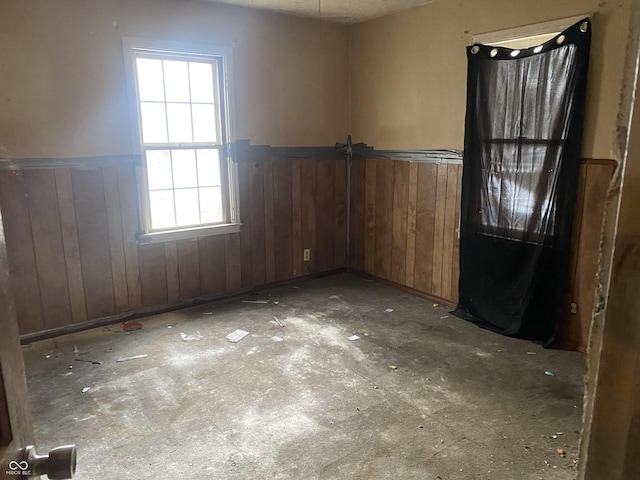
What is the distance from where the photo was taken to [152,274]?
387 centimetres

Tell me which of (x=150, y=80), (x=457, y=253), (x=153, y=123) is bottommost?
(x=457, y=253)


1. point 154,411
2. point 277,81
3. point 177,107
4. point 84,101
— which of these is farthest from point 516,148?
point 84,101

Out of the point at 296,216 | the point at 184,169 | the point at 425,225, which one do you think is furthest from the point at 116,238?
the point at 425,225

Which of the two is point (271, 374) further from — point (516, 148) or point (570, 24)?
point (570, 24)

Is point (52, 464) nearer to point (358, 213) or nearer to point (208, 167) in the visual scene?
point (208, 167)

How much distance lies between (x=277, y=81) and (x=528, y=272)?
2806 mm

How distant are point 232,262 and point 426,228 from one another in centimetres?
186

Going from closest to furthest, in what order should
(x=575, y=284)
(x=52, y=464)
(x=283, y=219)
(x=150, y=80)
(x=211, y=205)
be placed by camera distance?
(x=52, y=464) → (x=575, y=284) → (x=150, y=80) → (x=211, y=205) → (x=283, y=219)

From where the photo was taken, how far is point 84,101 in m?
3.38

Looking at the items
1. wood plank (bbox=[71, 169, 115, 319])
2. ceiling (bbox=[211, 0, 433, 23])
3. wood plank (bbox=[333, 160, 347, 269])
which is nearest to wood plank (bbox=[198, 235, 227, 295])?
wood plank (bbox=[71, 169, 115, 319])

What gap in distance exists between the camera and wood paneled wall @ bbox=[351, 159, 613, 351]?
3.07 metres

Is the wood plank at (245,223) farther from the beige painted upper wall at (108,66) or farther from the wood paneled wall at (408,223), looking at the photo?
the wood paneled wall at (408,223)

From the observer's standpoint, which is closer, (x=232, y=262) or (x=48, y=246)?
(x=48, y=246)

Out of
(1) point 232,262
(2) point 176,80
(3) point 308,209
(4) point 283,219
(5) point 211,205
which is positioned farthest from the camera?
(3) point 308,209
